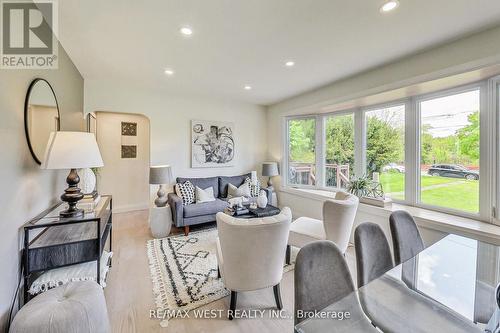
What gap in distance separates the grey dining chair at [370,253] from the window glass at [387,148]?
2102mm

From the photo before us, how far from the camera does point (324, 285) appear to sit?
1.18 m

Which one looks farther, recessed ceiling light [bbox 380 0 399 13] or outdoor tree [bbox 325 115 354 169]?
outdoor tree [bbox 325 115 354 169]

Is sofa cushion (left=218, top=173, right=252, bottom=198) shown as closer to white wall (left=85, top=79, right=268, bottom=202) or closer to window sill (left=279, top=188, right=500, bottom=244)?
white wall (left=85, top=79, right=268, bottom=202)

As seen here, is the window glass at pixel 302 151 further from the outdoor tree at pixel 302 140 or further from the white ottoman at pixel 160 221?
the white ottoman at pixel 160 221

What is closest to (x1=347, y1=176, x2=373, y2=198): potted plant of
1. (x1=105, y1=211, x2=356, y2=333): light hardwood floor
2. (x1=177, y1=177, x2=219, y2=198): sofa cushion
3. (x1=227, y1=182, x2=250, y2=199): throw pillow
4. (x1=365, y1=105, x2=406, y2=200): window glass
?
(x1=365, y1=105, x2=406, y2=200): window glass

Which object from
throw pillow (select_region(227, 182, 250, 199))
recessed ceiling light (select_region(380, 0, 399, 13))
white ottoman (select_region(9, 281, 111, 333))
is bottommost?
white ottoman (select_region(9, 281, 111, 333))

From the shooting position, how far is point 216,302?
206cm

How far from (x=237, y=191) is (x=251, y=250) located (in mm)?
2838

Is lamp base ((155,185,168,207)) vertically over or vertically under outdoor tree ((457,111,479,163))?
under

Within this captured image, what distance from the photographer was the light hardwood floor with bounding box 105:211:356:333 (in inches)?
69.5

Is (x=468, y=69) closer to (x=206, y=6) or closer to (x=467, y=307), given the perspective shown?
(x=467, y=307)

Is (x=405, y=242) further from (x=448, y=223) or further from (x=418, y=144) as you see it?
(x=418, y=144)

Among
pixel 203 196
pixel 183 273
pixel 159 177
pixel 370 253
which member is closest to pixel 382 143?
pixel 370 253

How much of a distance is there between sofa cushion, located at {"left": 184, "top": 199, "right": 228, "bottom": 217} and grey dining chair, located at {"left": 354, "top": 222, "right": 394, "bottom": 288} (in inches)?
109
